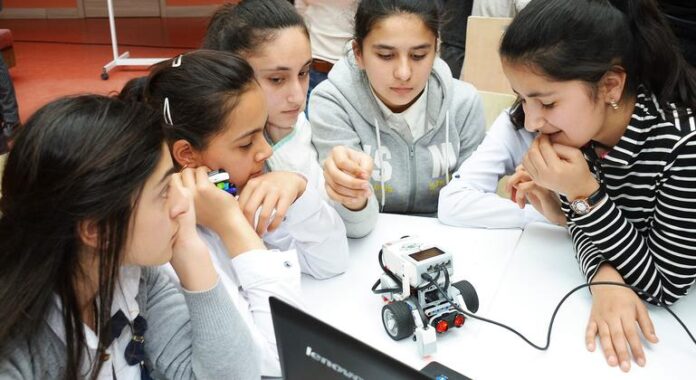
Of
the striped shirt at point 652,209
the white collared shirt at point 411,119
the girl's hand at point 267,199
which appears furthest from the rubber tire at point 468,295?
the white collared shirt at point 411,119

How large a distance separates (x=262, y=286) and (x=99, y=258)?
306mm

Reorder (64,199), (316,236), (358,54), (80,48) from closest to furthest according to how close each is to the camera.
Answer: (64,199) < (316,236) < (358,54) < (80,48)

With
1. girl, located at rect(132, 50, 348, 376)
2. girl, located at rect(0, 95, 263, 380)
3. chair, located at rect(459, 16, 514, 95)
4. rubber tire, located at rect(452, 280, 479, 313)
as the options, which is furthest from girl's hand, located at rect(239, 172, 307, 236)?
chair, located at rect(459, 16, 514, 95)

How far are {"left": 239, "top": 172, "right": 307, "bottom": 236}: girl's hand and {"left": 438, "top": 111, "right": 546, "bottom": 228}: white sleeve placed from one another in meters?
0.43

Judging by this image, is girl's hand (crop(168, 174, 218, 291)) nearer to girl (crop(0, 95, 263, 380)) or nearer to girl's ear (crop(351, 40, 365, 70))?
girl (crop(0, 95, 263, 380))

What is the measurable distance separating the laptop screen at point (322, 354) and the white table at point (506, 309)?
298 mm

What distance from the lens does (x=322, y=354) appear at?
601mm

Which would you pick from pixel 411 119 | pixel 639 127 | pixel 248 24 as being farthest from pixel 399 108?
pixel 639 127

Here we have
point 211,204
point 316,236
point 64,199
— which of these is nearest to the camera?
point 64,199

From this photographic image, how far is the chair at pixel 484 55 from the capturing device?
2.60m

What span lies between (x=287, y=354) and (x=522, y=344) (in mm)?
494

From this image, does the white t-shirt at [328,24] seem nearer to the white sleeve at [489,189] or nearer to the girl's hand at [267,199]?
the white sleeve at [489,189]

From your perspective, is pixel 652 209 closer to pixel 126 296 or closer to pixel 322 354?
pixel 322 354

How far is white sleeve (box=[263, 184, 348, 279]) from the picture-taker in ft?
3.93
